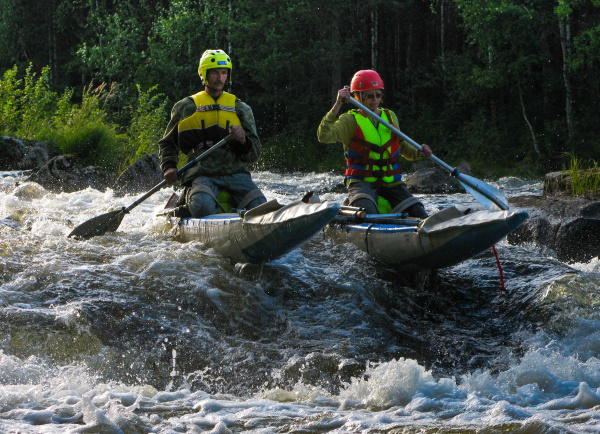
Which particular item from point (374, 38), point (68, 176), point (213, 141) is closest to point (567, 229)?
point (213, 141)

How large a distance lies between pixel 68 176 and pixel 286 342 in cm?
706

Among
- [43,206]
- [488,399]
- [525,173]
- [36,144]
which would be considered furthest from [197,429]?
[525,173]

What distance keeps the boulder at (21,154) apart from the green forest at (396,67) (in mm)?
1943

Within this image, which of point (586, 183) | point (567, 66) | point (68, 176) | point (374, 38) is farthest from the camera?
point (374, 38)

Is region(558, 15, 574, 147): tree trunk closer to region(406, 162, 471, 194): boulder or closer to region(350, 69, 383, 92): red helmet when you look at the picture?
region(406, 162, 471, 194): boulder

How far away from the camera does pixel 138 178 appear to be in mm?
10625

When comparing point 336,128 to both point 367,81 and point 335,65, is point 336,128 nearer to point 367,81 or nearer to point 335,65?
point 367,81

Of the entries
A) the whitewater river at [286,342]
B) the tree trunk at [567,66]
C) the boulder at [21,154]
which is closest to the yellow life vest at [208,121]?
the whitewater river at [286,342]

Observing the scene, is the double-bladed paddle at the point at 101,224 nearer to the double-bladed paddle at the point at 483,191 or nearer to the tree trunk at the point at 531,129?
the double-bladed paddle at the point at 483,191

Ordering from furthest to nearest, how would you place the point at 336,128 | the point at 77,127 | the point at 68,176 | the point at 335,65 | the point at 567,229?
the point at 335,65, the point at 77,127, the point at 68,176, the point at 567,229, the point at 336,128

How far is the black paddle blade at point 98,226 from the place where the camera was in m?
6.32

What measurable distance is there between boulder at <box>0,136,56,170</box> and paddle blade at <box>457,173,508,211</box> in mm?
7553

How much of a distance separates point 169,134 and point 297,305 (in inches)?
76.9

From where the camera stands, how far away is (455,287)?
218 inches
